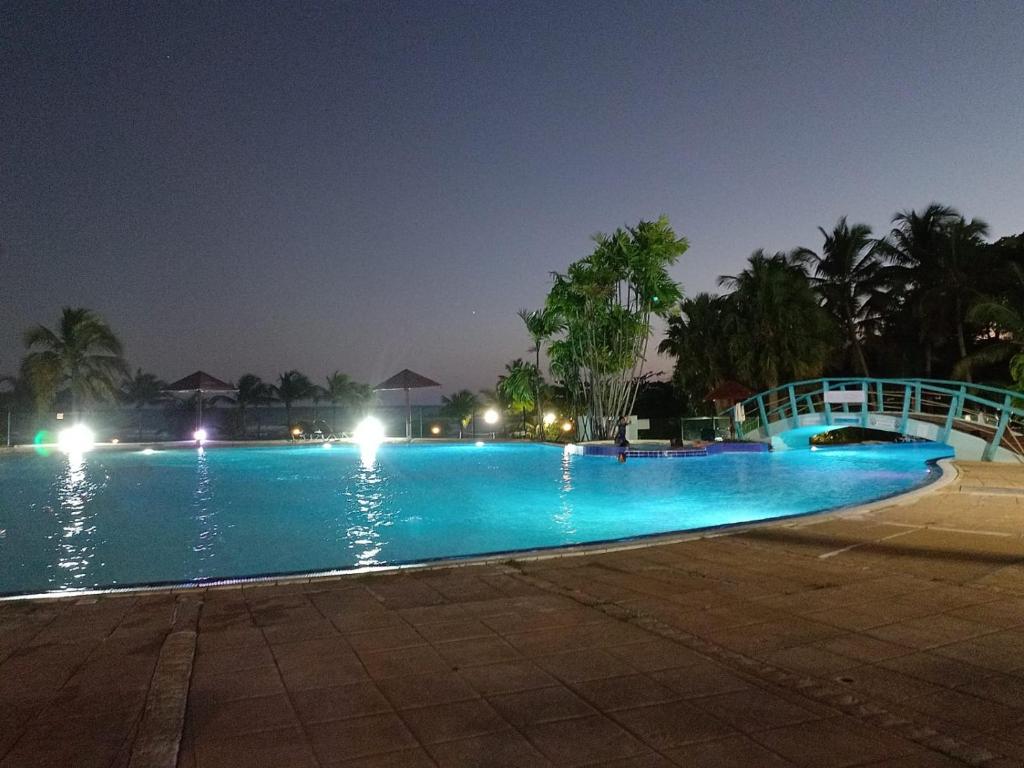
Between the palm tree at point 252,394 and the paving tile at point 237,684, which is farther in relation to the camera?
the palm tree at point 252,394

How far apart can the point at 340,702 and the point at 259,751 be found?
0.42 meters

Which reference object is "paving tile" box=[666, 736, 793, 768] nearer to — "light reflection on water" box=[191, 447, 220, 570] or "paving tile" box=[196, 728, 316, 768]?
"paving tile" box=[196, 728, 316, 768]

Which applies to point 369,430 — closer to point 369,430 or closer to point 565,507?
point 369,430

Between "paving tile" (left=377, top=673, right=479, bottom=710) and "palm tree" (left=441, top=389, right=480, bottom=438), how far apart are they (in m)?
30.3

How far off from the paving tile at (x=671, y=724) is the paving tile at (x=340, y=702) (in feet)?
2.84

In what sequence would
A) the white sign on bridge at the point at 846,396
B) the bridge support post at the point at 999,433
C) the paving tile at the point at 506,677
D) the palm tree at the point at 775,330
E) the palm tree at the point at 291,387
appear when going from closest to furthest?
the paving tile at the point at 506,677, the bridge support post at the point at 999,433, the white sign on bridge at the point at 846,396, the palm tree at the point at 775,330, the palm tree at the point at 291,387

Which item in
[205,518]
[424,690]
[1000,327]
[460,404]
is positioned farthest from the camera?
[460,404]

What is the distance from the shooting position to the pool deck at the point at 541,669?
2.27m

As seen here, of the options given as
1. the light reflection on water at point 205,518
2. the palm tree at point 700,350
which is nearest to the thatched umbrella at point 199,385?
the light reflection on water at point 205,518

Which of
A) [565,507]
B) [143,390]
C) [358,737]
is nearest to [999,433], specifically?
[565,507]

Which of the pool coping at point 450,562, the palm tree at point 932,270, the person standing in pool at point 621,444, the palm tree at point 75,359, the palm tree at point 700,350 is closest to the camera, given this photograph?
the pool coping at point 450,562

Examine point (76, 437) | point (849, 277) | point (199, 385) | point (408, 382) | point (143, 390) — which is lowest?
point (76, 437)

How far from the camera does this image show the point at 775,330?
26.6 meters

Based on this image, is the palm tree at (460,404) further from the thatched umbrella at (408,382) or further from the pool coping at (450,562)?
the pool coping at (450,562)
